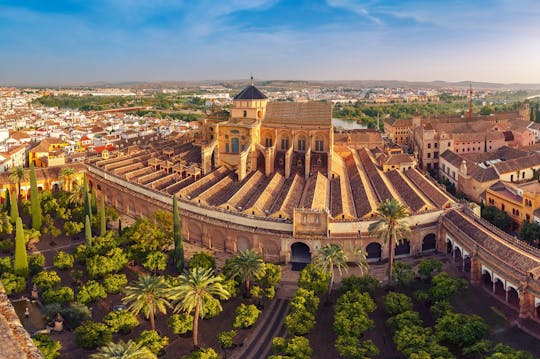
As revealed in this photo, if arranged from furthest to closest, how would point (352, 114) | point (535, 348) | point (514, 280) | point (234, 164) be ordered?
point (352, 114) < point (234, 164) < point (514, 280) < point (535, 348)

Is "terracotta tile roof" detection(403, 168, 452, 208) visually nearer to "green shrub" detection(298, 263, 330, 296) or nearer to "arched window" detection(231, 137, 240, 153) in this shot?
"green shrub" detection(298, 263, 330, 296)

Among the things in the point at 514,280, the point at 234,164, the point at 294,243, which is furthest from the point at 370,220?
the point at 234,164

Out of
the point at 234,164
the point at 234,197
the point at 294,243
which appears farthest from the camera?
Answer: the point at 234,164

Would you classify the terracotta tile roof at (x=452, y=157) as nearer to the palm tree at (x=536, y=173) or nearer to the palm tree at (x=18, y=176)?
the palm tree at (x=536, y=173)

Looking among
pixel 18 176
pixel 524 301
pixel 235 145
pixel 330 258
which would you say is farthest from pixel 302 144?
pixel 18 176

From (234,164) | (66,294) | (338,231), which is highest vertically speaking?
(234,164)

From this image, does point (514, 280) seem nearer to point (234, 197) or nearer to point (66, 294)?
point (234, 197)
